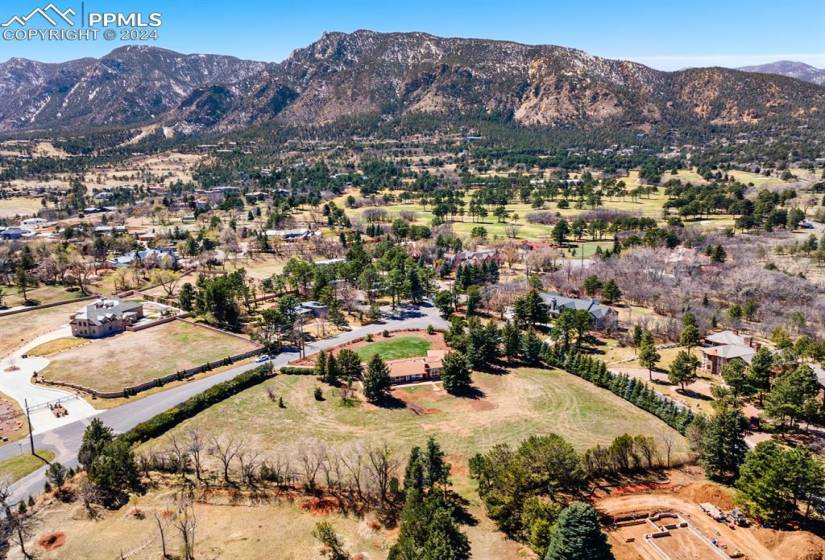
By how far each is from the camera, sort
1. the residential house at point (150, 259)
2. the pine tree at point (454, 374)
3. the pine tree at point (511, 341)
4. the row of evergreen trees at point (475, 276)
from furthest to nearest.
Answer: the residential house at point (150, 259) → the row of evergreen trees at point (475, 276) → the pine tree at point (511, 341) → the pine tree at point (454, 374)

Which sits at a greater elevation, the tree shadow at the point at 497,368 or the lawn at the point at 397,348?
the lawn at the point at 397,348

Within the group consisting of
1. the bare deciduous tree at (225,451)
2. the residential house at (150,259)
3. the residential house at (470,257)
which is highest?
the residential house at (150,259)

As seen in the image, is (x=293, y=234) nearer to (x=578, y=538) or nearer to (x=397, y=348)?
(x=397, y=348)

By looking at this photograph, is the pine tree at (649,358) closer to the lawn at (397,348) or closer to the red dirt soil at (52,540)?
the lawn at (397,348)

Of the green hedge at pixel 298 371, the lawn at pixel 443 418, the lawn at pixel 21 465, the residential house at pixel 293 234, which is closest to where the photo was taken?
the lawn at pixel 21 465

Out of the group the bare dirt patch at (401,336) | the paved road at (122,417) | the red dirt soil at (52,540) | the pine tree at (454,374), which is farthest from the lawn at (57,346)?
the pine tree at (454,374)

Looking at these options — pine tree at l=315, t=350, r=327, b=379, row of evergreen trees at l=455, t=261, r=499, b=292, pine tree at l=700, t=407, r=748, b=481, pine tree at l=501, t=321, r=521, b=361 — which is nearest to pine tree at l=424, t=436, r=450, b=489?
pine tree at l=700, t=407, r=748, b=481
